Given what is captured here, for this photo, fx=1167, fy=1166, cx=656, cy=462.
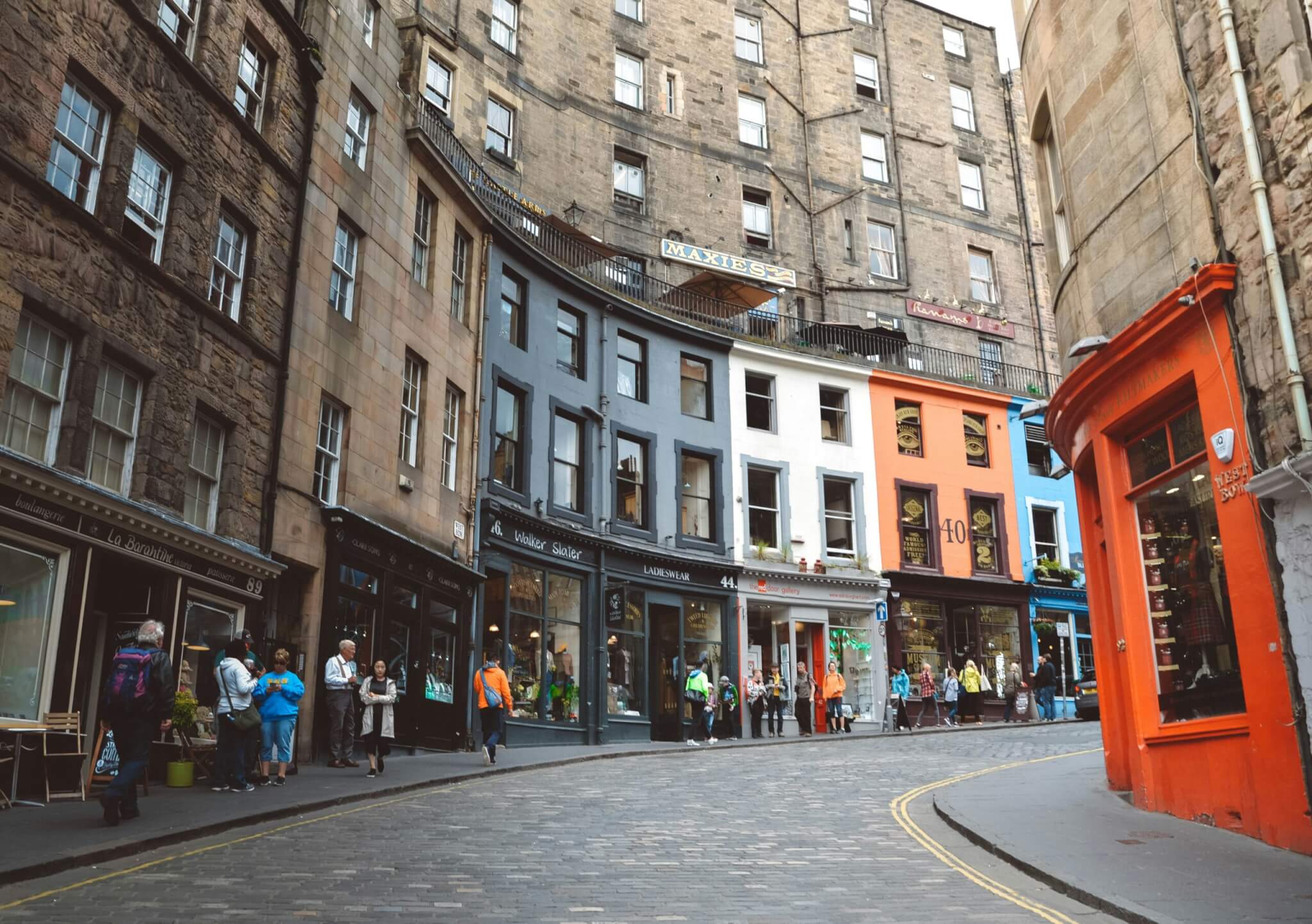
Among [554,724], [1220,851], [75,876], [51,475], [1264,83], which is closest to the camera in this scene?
[75,876]

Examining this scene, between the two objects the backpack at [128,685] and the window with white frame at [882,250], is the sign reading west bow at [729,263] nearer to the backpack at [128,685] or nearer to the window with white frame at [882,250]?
the window with white frame at [882,250]

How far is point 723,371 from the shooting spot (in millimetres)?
30781

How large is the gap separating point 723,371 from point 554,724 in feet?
36.3

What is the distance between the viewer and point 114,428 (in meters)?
13.5

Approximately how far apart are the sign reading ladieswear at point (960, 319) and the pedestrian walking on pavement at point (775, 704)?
1431cm

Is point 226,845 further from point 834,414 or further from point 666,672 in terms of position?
point 834,414

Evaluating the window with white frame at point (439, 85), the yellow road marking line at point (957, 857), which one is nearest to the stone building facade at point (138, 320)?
the yellow road marking line at point (957, 857)

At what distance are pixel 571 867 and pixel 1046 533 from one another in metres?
29.3

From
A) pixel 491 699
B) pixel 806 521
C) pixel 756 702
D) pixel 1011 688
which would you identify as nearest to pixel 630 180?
pixel 806 521

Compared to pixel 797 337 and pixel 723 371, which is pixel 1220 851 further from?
pixel 797 337

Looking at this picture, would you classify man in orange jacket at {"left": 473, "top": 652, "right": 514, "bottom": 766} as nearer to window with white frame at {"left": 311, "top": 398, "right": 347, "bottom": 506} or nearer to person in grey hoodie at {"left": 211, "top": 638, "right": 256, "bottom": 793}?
window with white frame at {"left": 311, "top": 398, "right": 347, "bottom": 506}

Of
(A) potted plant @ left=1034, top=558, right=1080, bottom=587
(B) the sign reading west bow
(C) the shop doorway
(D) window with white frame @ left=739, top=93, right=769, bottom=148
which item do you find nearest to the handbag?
(C) the shop doorway

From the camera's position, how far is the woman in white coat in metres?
15.2

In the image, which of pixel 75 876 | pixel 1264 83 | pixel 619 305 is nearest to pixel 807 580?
pixel 619 305
